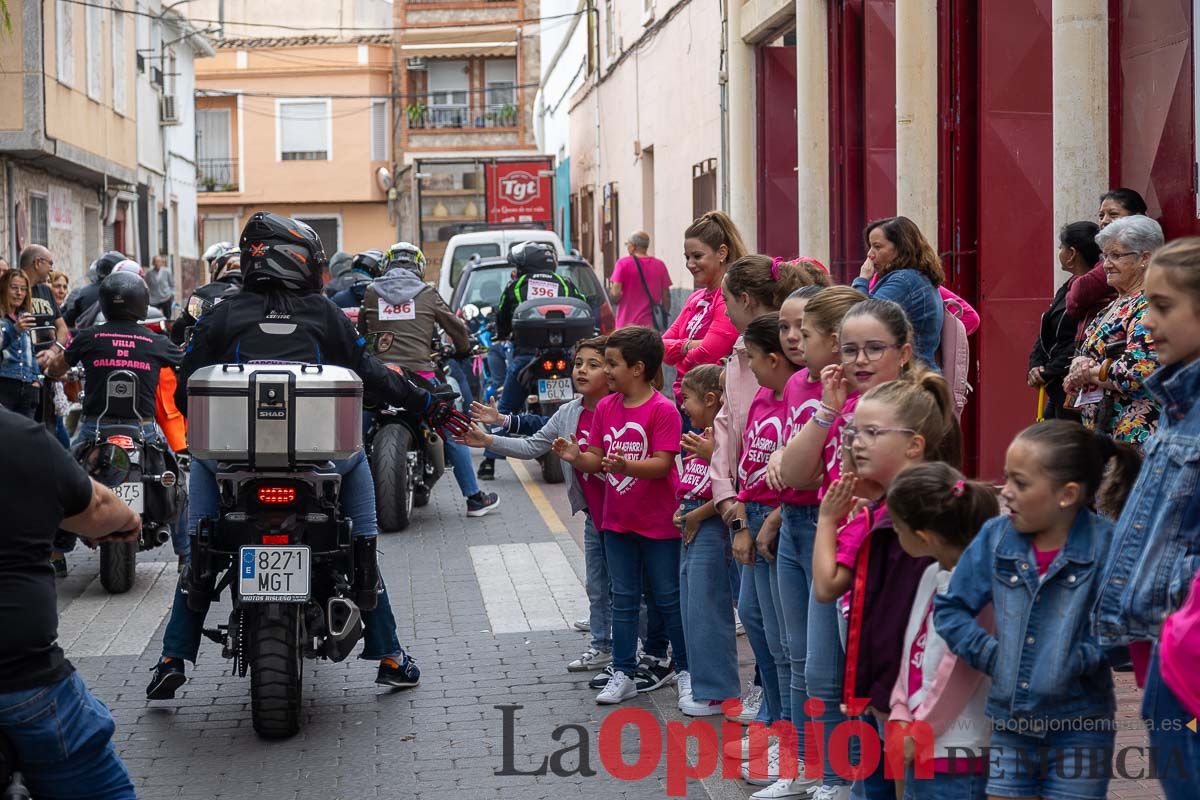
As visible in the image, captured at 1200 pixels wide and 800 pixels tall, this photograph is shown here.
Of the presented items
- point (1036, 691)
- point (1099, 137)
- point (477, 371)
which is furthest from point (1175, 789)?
point (477, 371)

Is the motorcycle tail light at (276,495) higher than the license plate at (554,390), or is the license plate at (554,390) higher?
the license plate at (554,390)

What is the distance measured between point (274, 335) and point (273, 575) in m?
0.98

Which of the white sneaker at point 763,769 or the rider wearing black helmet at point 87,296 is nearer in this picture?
the white sneaker at point 763,769

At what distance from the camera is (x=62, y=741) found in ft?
11.9

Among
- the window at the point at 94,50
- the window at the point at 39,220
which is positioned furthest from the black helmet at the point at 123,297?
the window at the point at 94,50

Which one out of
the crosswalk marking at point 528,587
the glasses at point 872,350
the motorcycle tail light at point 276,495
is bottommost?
the crosswalk marking at point 528,587

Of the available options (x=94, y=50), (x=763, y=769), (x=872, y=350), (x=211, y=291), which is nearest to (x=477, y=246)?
(x=211, y=291)

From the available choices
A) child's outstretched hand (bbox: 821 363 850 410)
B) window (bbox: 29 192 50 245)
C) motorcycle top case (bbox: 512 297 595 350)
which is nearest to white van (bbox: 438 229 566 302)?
motorcycle top case (bbox: 512 297 595 350)

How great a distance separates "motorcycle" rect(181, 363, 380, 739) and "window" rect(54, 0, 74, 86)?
64.3 feet

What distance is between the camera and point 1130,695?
6148 mm

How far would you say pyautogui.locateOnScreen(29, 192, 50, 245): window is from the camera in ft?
80.0

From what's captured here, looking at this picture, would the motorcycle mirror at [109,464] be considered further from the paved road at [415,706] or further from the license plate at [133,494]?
the paved road at [415,706]

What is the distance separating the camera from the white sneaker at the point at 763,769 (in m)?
5.43

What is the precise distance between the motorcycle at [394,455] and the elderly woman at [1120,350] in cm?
485
